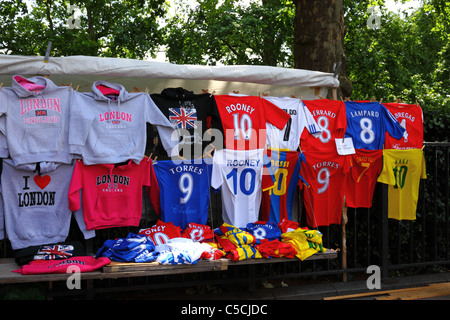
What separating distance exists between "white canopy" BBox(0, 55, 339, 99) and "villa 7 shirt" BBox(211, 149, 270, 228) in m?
0.95

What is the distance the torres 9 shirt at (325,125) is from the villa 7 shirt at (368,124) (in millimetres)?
153

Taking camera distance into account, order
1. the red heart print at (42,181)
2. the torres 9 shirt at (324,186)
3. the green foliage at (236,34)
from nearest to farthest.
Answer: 1. the red heart print at (42,181)
2. the torres 9 shirt at (324,186)
3. the green foliage at (236,34)

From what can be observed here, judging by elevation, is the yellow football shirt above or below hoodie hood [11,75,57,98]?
below

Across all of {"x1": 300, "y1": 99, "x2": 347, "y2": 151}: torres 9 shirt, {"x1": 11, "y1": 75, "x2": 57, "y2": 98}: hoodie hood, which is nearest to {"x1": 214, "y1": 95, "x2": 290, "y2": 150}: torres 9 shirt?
{"x1": 300, "y1": 99, "x2": 347, "y2": 151}: torres 9 shirt

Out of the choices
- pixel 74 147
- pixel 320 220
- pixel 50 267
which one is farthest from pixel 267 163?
pixel 50 267

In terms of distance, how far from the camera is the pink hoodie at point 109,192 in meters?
4.63

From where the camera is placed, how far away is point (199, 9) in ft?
66.4

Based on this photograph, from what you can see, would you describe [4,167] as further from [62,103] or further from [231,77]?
[231,77]

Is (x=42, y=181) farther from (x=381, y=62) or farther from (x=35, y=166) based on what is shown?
(x=381, y=62)

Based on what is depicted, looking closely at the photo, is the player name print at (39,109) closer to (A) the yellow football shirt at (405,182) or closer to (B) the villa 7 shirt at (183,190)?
(B) the villa 7 shirt at (183,190)

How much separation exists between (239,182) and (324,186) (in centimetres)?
126

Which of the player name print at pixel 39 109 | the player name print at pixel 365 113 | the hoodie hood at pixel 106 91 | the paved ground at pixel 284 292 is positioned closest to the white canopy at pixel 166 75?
the hoodie hood at pixel 106 91

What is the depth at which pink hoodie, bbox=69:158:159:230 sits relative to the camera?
4.63 meters

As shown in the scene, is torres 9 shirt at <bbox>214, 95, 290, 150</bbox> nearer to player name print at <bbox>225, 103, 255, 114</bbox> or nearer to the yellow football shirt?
player name print at <bbox>225, 103, 255, 114</bbox>
